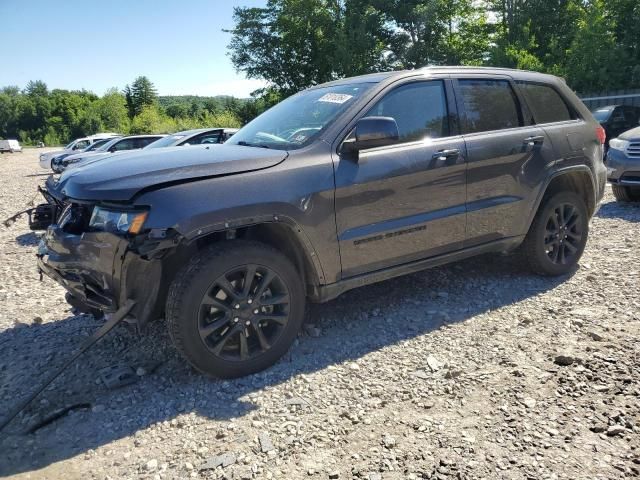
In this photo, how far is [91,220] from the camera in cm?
291

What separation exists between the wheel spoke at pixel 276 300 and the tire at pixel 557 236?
8.10ft

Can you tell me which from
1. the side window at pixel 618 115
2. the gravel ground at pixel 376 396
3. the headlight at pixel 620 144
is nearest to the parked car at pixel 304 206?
the gravel ground at pixel 376 396

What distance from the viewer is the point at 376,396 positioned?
2.86 metres

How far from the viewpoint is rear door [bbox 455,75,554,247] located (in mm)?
3923

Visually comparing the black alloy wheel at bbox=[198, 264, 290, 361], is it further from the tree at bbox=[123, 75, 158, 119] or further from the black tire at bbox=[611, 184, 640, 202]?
the tree at bbox=[123, 75, 158, 119]

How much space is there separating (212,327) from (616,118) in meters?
14.9

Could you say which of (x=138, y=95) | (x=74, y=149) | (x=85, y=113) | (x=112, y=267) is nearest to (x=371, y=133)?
(x=112, y=267)

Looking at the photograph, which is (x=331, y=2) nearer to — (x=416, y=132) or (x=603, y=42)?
(x=603, y=42)

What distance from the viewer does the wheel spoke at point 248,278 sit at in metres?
3.01

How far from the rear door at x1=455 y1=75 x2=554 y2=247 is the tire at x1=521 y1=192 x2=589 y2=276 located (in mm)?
224

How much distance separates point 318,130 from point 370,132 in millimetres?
410

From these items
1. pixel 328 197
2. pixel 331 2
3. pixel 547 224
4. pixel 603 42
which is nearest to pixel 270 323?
pixel 328 197

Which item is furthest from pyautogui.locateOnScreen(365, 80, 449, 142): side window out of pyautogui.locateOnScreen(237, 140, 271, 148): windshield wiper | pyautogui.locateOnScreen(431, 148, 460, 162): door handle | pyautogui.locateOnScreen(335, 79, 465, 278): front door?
pyautogui.locateOnScreen(237, 140, 271, 148): windshield wiper

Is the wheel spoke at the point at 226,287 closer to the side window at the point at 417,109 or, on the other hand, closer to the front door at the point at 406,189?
the front door at the point at 406,189
